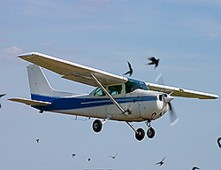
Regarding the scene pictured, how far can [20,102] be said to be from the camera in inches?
1625

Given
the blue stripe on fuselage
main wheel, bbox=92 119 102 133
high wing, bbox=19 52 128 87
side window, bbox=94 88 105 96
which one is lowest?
main wheel, bbox=92 119 102 133

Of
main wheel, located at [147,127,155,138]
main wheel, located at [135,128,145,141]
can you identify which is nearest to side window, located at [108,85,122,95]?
main wheel, located at [135,128,145,141]

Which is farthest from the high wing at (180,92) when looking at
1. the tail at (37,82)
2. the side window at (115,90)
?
the tail at (37,82)

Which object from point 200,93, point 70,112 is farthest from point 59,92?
point 200,93

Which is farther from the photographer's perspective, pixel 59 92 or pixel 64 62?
pixel 59 92

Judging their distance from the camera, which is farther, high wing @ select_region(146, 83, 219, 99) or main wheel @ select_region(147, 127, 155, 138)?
high wing @ select_region(146, 83, 219, 99)

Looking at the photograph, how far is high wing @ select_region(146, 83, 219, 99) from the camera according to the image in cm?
4370

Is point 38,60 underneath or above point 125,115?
above

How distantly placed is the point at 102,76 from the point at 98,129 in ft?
9.01

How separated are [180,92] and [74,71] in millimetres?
9135

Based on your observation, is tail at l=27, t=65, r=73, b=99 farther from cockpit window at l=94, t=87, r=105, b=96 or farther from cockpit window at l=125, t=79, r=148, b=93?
cockpit window at l=125, t=79, r=148, b=93

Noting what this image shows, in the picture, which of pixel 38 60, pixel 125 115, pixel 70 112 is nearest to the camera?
pixel 38 60

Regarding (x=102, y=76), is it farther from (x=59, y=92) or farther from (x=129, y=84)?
(x=59, y=92)

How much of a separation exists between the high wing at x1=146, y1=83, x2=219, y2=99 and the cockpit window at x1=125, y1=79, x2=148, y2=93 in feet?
11.5
